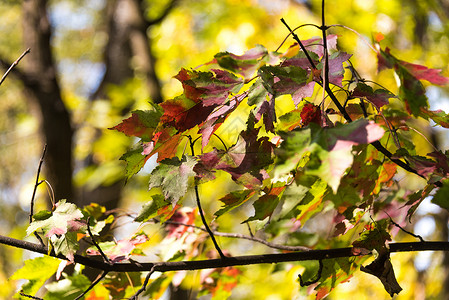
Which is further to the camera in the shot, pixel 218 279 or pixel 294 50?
pixel 218 279

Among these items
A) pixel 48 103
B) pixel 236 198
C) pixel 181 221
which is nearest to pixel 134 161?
pixel 236 198

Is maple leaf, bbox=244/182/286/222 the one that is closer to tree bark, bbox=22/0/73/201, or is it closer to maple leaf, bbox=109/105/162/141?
maple leaf, bbox=109/105/162/141

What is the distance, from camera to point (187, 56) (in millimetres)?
3840

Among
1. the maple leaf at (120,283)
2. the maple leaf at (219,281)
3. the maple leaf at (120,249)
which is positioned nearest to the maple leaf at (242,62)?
the maple leaf at (120,249)

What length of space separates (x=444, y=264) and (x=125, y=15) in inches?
113

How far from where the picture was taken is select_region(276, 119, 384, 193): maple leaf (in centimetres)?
50

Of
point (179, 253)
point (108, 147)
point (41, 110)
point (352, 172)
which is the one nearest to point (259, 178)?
point (352, 172)

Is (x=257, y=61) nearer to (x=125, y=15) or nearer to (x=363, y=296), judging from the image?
(x=363, y=296)

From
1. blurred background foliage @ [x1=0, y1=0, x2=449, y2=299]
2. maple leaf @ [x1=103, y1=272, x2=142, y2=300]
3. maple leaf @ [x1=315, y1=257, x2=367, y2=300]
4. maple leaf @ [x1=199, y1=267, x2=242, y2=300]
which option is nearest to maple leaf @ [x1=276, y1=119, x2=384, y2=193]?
maple leaf @ [x1=315, y1=257, x2=367, y2=300]

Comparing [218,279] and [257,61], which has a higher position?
[257,61]

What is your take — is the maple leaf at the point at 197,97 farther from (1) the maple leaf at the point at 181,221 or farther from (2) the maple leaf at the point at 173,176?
(1) the maple leaf at the point at 181,221

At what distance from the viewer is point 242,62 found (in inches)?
24.0

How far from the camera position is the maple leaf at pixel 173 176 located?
657 mm

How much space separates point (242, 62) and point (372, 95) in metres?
0.23
